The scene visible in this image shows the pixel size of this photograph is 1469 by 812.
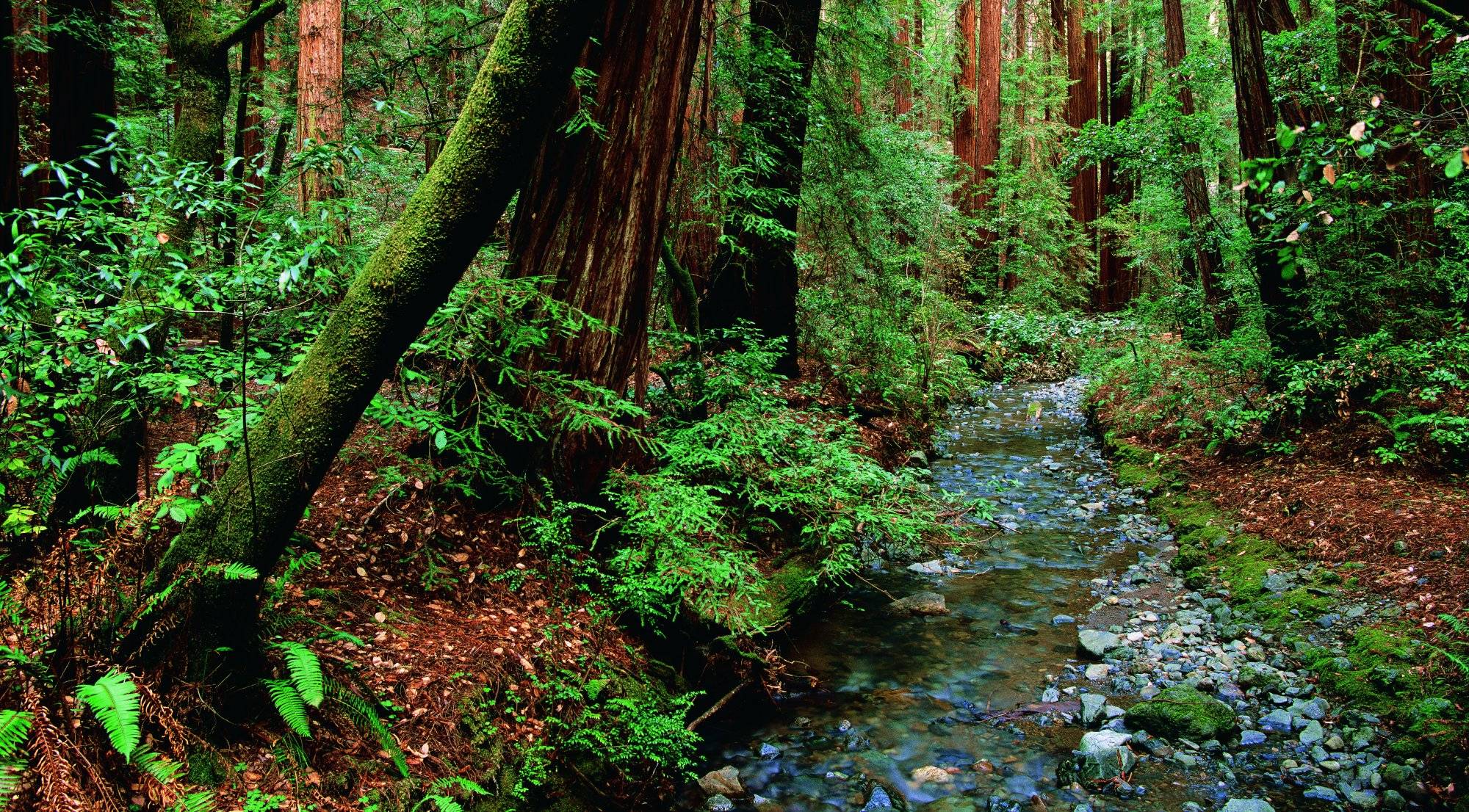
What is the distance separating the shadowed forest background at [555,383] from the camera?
2.77 meters

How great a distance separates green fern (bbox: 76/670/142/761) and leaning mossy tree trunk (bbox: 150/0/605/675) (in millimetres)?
329

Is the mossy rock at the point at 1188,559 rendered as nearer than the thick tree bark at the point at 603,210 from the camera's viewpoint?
No

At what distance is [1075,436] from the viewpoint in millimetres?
12828

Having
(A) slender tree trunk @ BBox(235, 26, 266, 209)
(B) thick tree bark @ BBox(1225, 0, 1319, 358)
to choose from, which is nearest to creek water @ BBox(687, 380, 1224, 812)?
(B) thick tree bark @ BBox(1225, 0, 1319, 358)

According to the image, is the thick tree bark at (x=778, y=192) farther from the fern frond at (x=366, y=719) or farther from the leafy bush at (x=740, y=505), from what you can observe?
the fern frond at (x=366, y=719)

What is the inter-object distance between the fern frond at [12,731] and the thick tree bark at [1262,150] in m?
9.15

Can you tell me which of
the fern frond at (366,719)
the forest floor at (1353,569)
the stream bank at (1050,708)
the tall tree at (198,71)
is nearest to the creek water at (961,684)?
the stream bank at (1050,708)

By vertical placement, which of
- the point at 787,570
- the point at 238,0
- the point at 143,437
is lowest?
the point at 787,570

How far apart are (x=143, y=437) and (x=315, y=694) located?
2.07 meters

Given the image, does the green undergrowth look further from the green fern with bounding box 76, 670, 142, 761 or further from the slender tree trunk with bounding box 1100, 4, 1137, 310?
the slender tree trunk with bounding box 1100, 4, 1137, 310

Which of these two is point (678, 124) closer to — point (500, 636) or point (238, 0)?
point (500, 636)

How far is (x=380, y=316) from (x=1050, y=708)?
15.3 feet

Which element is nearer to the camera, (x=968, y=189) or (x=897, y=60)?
(x=897, y=60)

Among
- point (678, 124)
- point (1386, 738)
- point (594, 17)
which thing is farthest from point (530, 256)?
point (1386, 738)
